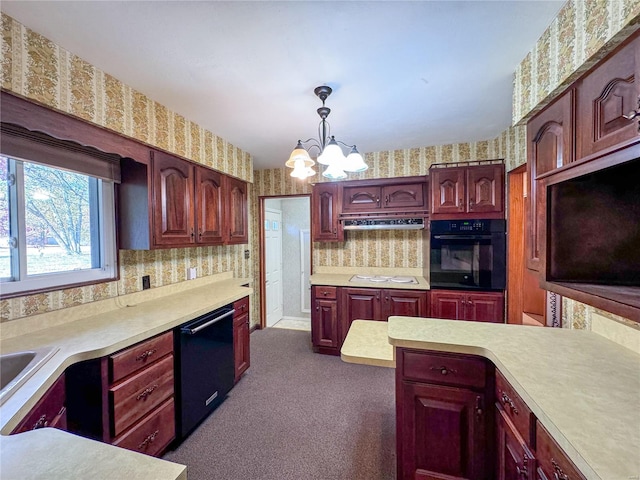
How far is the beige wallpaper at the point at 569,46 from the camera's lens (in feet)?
3.09

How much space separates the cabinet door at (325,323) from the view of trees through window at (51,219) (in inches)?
85.5

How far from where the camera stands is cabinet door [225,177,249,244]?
2.97 metres

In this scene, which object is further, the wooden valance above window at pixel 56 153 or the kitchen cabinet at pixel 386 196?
the kitchen cabinet at pixel 386 196

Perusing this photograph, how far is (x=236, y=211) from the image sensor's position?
3113mm

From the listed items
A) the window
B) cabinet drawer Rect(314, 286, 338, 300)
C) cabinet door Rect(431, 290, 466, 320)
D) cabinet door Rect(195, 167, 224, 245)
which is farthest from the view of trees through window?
cabinet door Rect(431, 290, 466, 320)

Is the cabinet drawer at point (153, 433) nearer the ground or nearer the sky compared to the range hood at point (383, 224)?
nearer the ground

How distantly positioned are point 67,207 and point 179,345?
47.0 inches

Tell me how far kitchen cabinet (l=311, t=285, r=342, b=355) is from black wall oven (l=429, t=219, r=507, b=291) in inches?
45.1

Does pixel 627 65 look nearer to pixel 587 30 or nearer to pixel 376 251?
pixel 587 30

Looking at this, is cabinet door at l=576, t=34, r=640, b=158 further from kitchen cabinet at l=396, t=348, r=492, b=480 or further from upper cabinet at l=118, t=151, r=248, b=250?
upper cabinet at l=118, t=151, r=248, b=250

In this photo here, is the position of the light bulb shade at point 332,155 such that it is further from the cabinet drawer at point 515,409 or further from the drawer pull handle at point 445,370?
the cabinet drawer at point 515,409

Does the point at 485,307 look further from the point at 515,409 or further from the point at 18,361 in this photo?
the point at 18,361

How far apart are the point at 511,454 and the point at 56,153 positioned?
2778 mm

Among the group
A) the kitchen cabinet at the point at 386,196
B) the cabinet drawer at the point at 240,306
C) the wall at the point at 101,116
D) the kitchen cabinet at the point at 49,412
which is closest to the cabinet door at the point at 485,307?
the kitchen cabinet at the point at 386,196
